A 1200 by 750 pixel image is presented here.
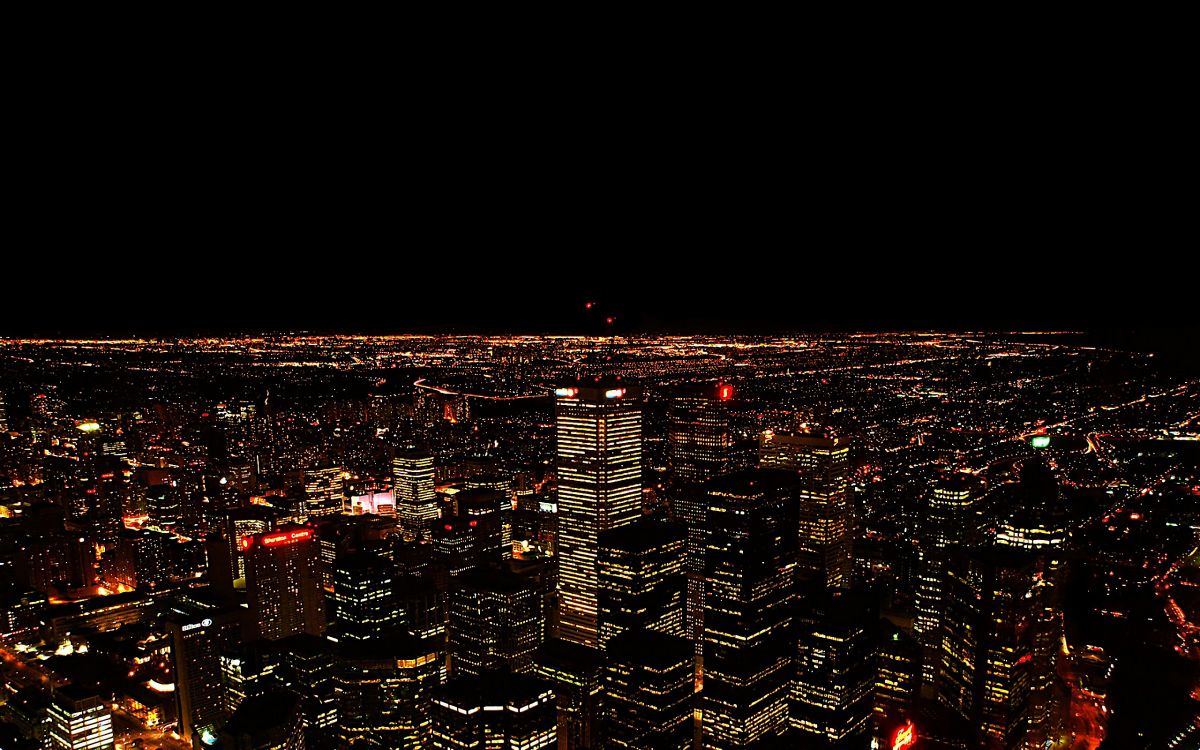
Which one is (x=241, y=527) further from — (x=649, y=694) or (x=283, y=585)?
(x=649, y=694)

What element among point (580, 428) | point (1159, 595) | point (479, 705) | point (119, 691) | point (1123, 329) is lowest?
point (119, 691)

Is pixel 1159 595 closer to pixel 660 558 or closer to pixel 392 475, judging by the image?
pixel 660 558

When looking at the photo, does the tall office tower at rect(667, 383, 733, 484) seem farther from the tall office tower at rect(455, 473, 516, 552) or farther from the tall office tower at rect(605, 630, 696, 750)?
the tall office tower at rect(605, 630, 696, 750)

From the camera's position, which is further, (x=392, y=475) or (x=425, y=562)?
(x=392, y=475)

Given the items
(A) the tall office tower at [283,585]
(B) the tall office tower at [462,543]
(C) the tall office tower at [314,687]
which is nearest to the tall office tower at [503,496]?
(B) the tall office tower at [462,543]

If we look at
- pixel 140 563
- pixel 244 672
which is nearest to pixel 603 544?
pixel 244 672

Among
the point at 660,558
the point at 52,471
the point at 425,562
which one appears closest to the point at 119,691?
the point at 425,562
